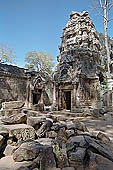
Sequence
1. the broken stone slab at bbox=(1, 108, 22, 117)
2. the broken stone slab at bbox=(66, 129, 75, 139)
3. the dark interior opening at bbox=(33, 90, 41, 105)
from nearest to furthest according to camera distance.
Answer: the broken stone slab at bbox=(66, 129, 75, 139)
the broken stone slab at bbox=(1, 108, 22, 117)
the dark interior opening at bbox=(33, 90, 41, 105)

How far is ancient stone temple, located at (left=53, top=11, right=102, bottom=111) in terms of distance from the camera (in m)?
12.0

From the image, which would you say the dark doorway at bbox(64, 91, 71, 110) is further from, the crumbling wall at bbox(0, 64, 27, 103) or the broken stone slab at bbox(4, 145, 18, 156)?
the broken stone slab at bbox(4, 145, 18, 156)

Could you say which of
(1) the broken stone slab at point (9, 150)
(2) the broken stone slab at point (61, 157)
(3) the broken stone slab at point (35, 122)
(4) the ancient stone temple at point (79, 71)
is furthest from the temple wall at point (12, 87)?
(2) the broken stone slab at point (61, 157)

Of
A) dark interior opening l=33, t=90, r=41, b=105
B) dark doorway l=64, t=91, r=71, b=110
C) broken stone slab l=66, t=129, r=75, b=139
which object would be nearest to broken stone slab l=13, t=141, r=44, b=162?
broken stone slab l=66, t=129, r=75, b=139

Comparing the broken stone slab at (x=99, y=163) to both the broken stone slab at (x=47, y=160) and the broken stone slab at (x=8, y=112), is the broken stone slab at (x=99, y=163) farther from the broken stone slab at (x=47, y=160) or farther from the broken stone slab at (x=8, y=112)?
the broken stone slab at (x=8, y=112)

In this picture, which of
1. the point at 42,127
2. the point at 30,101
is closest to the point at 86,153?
the point at 42,127

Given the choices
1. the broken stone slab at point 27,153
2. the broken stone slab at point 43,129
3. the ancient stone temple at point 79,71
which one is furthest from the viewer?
the ancient stone temple at point 79,71

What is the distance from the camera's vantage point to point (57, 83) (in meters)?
12.8

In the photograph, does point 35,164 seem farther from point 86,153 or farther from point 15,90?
point 15,90

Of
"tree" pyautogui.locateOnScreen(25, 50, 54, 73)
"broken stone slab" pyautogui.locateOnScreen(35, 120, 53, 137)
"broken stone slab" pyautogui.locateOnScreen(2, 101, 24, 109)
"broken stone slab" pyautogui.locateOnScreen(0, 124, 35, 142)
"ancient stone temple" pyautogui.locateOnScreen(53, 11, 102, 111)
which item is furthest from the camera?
"tree" pyautogui.locateOnScreen(25, 50, 54, 73)

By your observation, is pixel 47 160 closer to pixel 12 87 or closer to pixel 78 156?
pixel 78 156

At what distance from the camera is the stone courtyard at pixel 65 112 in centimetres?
262

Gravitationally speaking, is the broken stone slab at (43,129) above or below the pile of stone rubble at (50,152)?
above

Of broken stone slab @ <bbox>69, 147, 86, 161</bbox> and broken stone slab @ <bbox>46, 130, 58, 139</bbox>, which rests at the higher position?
broken stone slab @ <bbox>46, 130, 58, 139</bbox>
